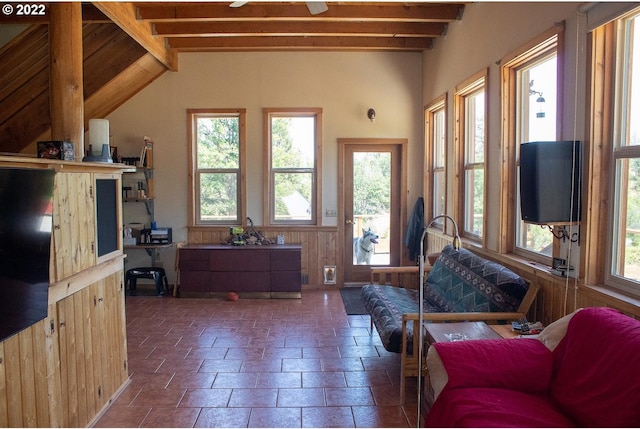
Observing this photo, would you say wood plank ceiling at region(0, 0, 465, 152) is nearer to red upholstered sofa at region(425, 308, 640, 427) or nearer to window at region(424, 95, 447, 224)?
window at region(424, 95, 447, 224)

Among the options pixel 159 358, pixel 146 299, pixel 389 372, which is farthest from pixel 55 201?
pixel 146 299

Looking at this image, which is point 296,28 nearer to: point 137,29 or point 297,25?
point 297,25

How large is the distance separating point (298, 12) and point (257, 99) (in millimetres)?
1668

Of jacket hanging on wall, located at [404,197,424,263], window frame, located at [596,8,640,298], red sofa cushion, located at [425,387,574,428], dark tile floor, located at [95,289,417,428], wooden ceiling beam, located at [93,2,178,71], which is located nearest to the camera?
red sofa cushion, located at [425,387,574,428]

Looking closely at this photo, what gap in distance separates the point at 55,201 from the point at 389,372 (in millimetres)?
2620

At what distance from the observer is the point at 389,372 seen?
11.8 ft

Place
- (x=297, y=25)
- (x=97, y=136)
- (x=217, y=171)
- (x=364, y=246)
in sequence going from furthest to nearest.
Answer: (x=364, y=246) → (x=217, y=171) → (x=297, y=25) → (x=97, y=136)

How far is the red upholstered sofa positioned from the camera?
1.87 m

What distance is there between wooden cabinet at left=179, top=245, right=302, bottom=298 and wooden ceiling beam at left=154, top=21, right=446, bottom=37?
2.65m

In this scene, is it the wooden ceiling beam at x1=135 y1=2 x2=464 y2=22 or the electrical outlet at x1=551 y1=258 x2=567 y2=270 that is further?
the wooden ceiling beam at x1=135 y1=2 x2=464 y2=22

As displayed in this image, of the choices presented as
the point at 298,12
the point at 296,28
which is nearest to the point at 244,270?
the point at 296,28

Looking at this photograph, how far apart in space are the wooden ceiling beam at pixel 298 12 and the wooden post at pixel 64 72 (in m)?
1.72

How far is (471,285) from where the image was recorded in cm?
359

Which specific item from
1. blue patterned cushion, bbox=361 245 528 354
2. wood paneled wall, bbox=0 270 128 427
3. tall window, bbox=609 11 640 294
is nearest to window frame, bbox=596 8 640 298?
tall window, bbox=609 11 640 294
